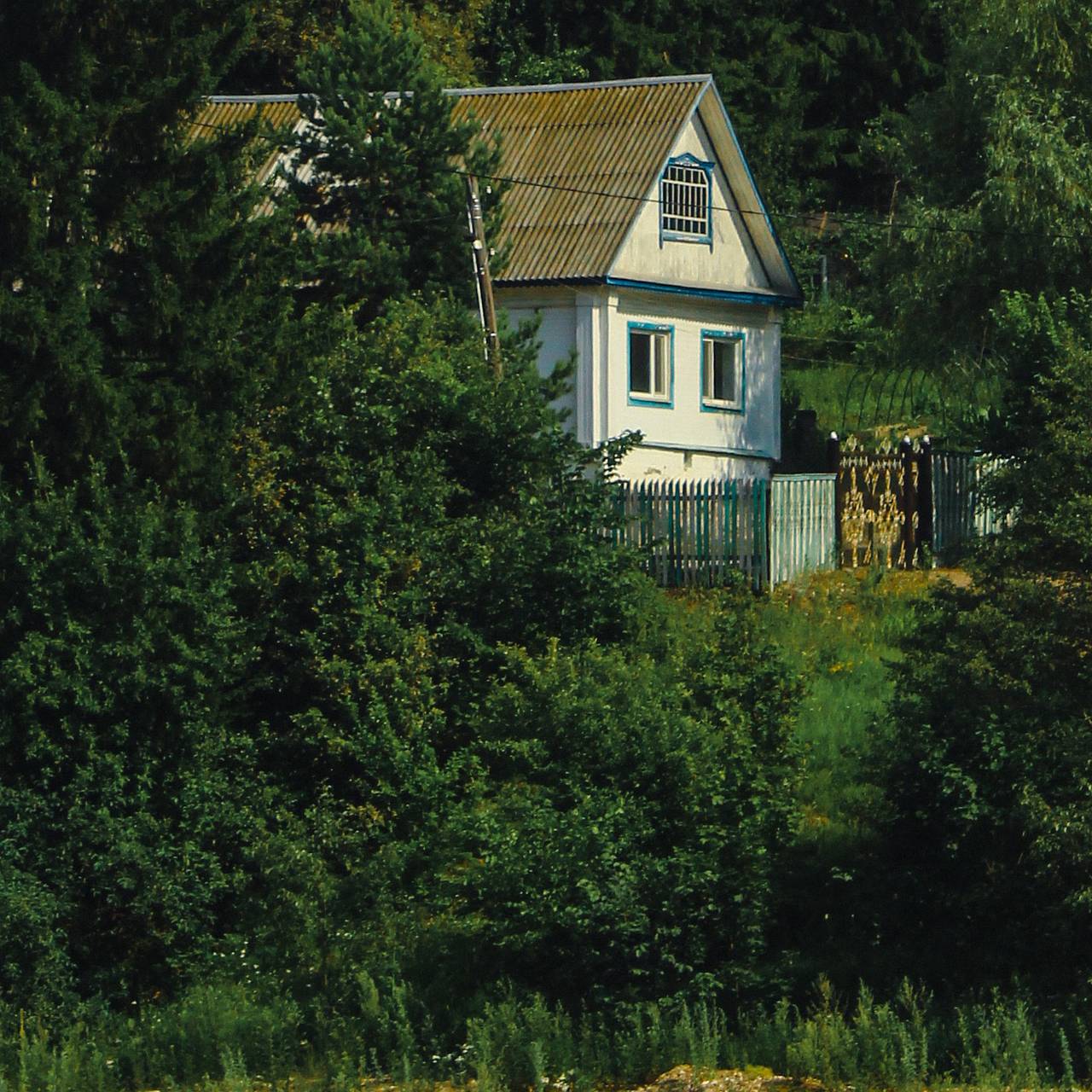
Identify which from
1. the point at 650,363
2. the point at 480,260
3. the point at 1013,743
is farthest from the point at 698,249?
the point at 1013,743

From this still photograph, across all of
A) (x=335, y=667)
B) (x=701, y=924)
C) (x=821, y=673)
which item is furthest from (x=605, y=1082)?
(x=821, y=673)

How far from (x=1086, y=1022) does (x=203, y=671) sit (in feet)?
26.1

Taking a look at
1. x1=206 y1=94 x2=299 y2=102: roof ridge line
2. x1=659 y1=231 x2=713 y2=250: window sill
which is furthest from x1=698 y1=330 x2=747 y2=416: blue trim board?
x1=206 y1=94 x2=299 y2=102: roof ridge line

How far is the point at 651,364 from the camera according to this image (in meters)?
33.9

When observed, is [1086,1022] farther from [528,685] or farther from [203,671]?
[203,671]

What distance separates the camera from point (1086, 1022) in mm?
14234

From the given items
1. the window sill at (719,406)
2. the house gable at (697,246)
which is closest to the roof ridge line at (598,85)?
the house gable at (697,246)

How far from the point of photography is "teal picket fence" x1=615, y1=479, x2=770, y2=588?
2438 cm

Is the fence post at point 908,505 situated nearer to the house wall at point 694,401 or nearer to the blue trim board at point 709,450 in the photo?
the house wall at point 694,401

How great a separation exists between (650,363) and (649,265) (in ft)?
5.37

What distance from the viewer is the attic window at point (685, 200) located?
33500 mm

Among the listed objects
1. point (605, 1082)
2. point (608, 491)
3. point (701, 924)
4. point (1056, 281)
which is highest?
point (1056, 281)

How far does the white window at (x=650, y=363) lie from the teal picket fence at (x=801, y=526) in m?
8.70

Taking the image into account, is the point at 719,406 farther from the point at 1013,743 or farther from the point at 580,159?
the point at 1013,743
